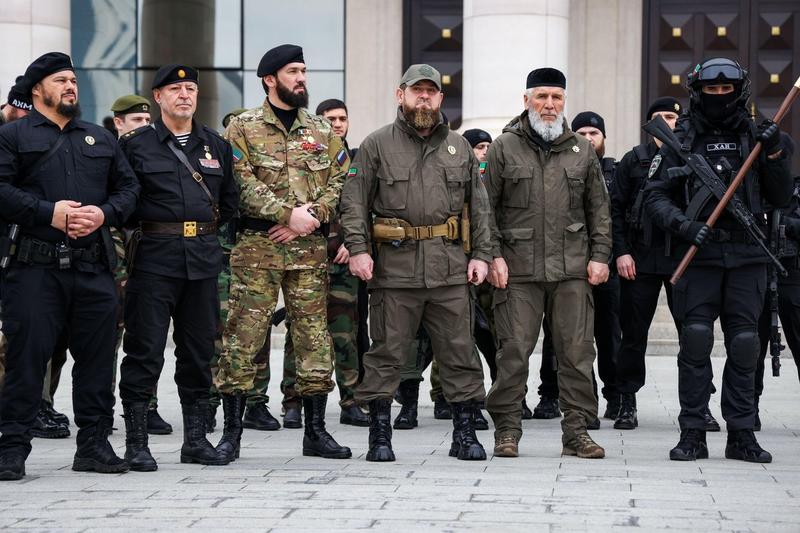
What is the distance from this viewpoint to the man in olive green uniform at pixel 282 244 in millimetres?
7480

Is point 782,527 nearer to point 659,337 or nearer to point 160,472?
point 160,472

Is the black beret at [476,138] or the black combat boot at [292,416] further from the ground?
the black beret at [476,138]

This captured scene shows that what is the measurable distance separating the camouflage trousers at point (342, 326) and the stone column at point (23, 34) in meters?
7.20

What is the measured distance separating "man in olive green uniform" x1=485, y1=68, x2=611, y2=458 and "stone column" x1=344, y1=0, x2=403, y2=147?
9.38m

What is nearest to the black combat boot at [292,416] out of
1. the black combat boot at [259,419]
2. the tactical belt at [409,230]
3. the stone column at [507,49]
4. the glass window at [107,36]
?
the black combat boot at [259,419]

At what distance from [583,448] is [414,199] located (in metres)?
1.60

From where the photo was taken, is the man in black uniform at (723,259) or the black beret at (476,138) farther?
the black beret at (476,138)

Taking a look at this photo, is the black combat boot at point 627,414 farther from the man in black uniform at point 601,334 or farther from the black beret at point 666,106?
the black beret at point 666,106

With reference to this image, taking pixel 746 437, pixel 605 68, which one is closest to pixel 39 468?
pixel 746 437

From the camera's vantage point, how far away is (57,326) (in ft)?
23.0

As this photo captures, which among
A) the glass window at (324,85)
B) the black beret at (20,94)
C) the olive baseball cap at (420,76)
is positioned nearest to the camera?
the black beret at (20,94)

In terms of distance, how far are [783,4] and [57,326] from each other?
11993 mm

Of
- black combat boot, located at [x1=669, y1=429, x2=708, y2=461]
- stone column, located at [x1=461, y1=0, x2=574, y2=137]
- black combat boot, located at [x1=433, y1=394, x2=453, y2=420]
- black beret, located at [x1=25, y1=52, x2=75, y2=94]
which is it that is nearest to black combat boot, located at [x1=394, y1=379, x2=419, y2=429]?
black combat boot, located at [x1=433, y1=394, x2=453, y2=420]

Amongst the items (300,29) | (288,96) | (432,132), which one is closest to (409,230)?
(432,132)
